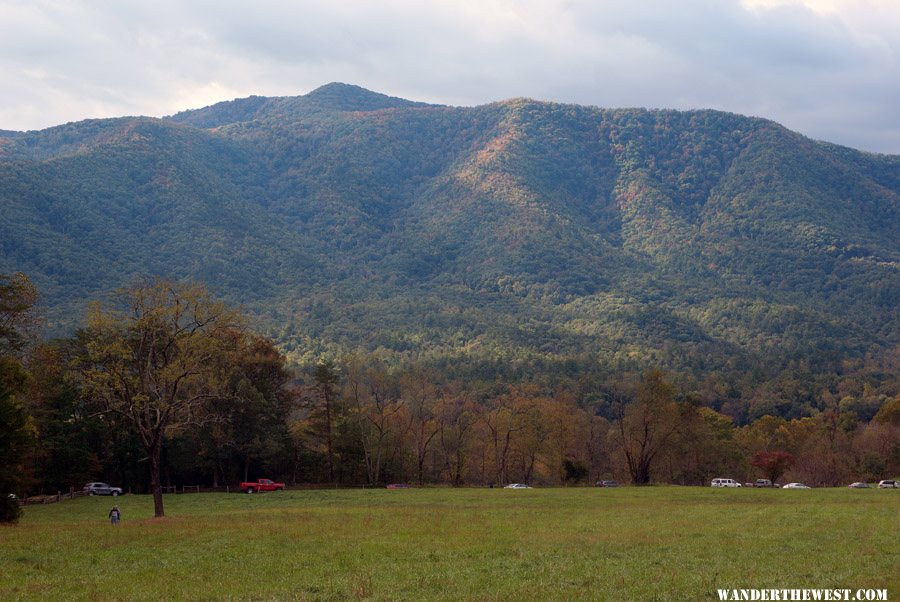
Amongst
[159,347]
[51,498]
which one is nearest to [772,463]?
[159,347]

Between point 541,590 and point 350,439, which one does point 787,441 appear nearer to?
point 350,439

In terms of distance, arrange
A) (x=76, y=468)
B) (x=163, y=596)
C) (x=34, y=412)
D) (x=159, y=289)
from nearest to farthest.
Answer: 1. (x=163, y=596)
2. (x=159, y=289)
3. (x=34, y=412)
4. (x=76, y=468)

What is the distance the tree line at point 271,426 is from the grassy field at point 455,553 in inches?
309

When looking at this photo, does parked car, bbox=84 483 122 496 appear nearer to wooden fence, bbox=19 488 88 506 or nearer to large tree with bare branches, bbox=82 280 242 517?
wooden fence, bbox=19 488 88 506

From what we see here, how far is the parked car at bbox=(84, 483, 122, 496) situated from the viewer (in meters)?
66.8

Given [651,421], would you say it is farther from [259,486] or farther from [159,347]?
[159,347]

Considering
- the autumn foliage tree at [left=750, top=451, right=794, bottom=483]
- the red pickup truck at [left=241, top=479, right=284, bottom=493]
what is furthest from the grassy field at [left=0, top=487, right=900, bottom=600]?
the autumn foliage tree at [left=750, top=451, right=794, bottom=483]

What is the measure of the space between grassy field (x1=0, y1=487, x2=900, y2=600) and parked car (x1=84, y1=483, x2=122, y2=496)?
19.7 meters

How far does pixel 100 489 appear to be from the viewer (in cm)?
6750

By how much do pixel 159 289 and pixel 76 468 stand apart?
92.8 ft

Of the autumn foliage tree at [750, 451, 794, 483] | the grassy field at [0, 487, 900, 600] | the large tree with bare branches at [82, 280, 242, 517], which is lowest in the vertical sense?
the autumn foliage tree at [750, 451, 794, 483]

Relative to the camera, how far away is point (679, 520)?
129 ft

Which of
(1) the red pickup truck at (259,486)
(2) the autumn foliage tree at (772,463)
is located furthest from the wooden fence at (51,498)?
(2) the autumn foliage tree at (772,463)

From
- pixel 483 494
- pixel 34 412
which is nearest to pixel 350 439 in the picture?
pixel 483 494
